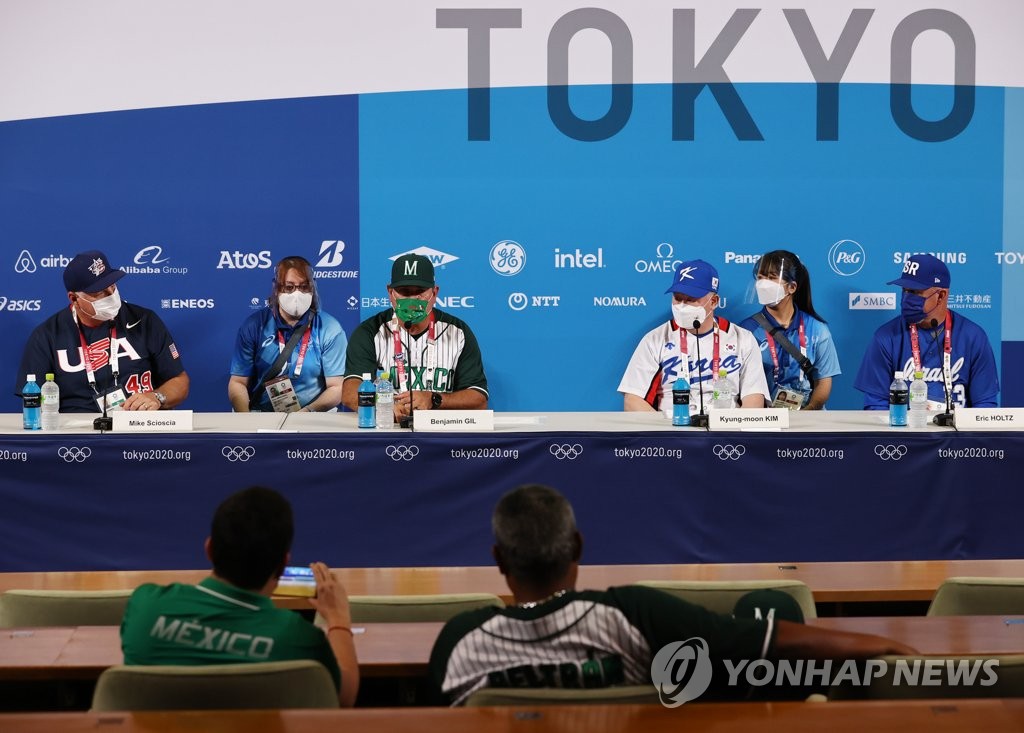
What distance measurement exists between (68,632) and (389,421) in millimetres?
1782

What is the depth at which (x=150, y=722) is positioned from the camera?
4.39ft

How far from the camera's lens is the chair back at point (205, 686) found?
4.93 feet

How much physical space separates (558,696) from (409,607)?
80 cm

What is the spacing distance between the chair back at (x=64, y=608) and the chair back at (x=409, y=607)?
0.47m

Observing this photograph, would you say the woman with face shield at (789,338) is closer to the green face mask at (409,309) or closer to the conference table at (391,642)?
the green face mask at (409,309)

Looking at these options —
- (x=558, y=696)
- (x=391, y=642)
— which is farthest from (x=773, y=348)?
(x=558, y=696)

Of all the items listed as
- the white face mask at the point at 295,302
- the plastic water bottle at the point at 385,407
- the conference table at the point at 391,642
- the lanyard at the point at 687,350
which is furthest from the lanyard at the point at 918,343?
the conference table at the point at 391,642

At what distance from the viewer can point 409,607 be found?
2182 mm

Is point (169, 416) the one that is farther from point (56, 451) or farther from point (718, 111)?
point (718, 111)

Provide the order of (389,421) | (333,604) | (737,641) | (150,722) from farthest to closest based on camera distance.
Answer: (389,421) < (333,604) < (737,641) < (150,722)

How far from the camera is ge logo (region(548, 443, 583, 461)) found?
355 centimetres

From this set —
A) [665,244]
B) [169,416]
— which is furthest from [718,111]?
[169,416]

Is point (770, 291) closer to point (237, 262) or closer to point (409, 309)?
point (409, 309)

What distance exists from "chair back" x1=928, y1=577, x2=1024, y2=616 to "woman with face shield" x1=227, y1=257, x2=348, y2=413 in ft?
10.5
